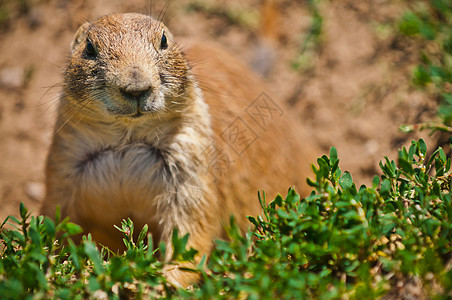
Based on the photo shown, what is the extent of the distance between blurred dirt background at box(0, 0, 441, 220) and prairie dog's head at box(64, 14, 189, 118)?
6.49 feet

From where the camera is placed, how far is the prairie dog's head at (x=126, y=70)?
8.06 feet

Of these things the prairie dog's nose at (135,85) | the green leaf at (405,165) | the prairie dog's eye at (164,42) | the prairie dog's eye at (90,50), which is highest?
the prairie dog's eye at (164,42)

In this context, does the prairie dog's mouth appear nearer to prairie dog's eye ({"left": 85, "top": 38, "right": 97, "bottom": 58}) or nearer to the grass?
prairie dog's eye ({"left": 85, "top": 38, "right": 97, "bottom": 58})

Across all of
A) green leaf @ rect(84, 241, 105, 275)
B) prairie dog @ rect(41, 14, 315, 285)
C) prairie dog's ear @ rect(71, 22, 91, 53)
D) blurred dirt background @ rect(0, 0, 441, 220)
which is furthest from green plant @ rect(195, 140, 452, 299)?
blurred dirt background @ rect(0, 0, 441, 220)

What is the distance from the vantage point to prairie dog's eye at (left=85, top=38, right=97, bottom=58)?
2.72 metres

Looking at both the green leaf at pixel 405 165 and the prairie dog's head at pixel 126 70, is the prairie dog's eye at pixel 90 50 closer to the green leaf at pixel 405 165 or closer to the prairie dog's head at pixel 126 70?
the prairie dog's head at pixel 126 70

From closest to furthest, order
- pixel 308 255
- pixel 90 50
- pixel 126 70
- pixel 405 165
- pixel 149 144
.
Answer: pixel 308 255 → pixel 405 165 → pixel 126 70 → pixel 90 50 → pixel 149 144

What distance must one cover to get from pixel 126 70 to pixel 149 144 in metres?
0.69

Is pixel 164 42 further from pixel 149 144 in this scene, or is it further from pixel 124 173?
pixel 124 173

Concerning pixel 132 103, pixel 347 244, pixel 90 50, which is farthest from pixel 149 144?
pixel 347 244

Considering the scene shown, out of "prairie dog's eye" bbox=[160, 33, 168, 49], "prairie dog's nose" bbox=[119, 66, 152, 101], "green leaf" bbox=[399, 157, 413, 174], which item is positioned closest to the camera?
"green leaf" bbox=[399, 157, 413, 174]

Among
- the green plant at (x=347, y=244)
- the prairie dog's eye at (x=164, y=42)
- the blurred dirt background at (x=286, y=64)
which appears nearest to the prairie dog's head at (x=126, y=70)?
the prairie dog's eye at (x=164, y=42)

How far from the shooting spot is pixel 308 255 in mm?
2178

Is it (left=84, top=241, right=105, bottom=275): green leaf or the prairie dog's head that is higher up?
the prairie dog's head
